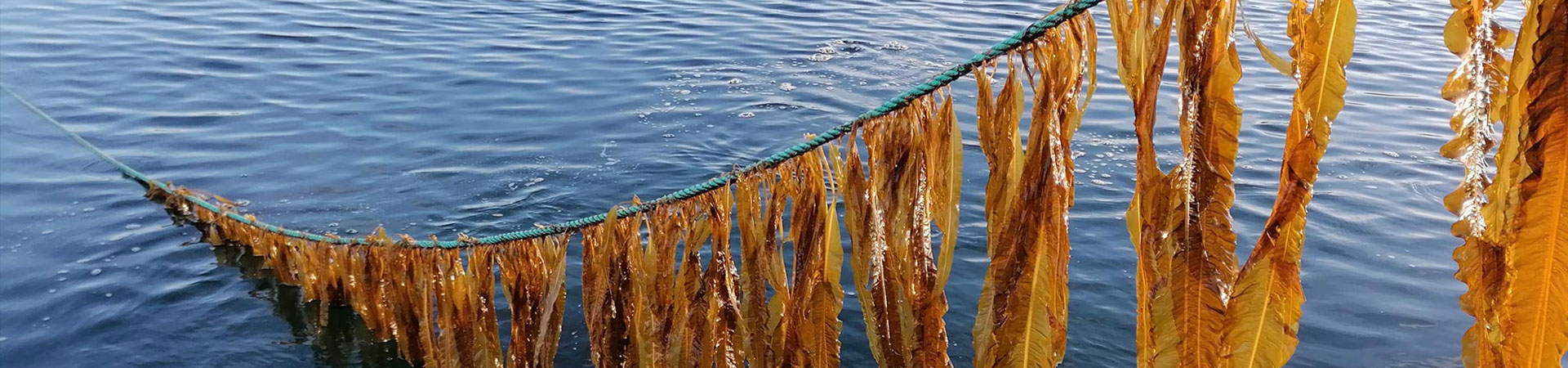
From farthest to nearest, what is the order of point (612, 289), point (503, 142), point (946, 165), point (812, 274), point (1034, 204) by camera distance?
1. point (503, 142)
2. point (612, 289)
3. point (812, 274)
4. point (946, 165)
5. point (1034, 204)

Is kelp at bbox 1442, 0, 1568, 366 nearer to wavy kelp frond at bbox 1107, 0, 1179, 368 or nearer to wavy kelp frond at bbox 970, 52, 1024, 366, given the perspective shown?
wavy kelp frond at bbox 1107, 0, 1179, 368

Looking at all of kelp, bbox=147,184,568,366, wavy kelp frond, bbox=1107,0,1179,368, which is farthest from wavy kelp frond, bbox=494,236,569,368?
wavy kelp frond, bbox=1107,0,1179,368

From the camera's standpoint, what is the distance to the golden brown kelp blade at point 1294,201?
5.59 ft

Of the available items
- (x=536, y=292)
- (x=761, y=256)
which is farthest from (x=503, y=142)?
(x=761, y=256)

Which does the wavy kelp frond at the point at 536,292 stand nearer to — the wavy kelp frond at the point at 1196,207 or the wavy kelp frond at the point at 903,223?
the wavy kelp frond at the point at 903,223

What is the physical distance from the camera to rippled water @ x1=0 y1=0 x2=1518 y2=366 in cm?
524

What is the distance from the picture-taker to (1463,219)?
1.76 metres

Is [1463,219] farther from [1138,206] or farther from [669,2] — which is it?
[669,2]

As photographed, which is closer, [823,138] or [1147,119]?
[1147,119]

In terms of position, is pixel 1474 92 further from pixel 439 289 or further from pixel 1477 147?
pixel 439 289

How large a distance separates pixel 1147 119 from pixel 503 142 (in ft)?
22.2

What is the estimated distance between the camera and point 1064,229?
2.20 meters

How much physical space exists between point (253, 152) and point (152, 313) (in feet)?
8.43

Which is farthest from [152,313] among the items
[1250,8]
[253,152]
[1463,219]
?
[1250,8]
